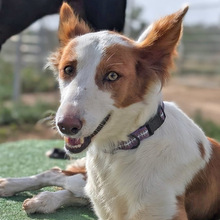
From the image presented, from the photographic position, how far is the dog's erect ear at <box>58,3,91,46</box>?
2.99 meters

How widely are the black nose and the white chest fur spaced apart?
51 centimetres

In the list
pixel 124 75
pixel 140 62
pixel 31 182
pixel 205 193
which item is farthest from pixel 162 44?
pixel 31 182

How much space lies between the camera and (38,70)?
50.6 feet

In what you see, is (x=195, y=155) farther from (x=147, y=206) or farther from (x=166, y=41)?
(x=166, y=41)

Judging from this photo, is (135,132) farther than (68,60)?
Yes

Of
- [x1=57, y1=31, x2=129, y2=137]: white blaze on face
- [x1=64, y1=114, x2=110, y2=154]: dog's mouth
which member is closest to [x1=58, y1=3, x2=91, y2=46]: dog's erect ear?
[x1=57, y1=31, x2=129, y2=137]: white blaze on face

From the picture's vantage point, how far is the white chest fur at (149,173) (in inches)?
104

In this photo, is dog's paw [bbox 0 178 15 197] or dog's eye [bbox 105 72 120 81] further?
dog's paw [bbox 0 178 15 197]

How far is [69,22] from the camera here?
10.00 ft

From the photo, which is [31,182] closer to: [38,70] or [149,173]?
[149,173]

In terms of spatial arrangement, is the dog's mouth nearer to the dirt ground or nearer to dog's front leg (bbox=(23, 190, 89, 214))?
dog's front leg (bbox=(23, 190, 89, 214))

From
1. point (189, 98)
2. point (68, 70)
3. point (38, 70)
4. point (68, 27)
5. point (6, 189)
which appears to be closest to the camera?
point (68, 70)

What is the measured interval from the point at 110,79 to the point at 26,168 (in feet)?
7.42

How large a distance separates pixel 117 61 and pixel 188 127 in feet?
2.21
